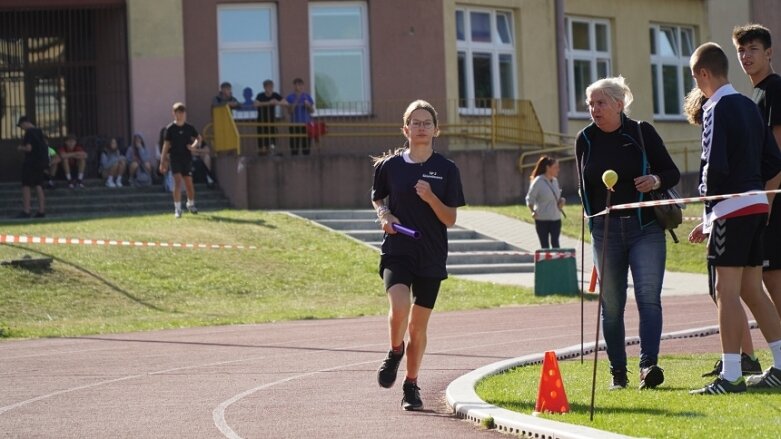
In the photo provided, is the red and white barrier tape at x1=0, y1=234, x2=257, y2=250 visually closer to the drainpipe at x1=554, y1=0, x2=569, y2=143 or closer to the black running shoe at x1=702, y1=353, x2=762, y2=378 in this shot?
the black running shoe at x1=702, y1=353, x2=762, y2=378

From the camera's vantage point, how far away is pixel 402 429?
8.63 meters

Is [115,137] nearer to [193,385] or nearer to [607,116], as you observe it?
[193,385]

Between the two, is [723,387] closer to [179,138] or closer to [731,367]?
[731,367]

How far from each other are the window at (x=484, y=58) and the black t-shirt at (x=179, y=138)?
34.3ft

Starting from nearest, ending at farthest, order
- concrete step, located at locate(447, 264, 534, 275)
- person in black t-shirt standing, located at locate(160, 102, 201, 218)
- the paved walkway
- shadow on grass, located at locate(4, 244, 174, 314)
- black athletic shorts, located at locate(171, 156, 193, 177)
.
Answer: the paved walkway, shadow on grass, located at locate(4, 244, 174, 314), concrete step, located at locate(447, 264, 534, 275), person in black t-shirt standing, located at locate(160, 102, 201, 218), black athletic shorts, located at locate(171, 156, 193, 177)

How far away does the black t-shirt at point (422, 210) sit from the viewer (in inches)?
377

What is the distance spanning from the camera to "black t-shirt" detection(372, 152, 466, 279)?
9.58m

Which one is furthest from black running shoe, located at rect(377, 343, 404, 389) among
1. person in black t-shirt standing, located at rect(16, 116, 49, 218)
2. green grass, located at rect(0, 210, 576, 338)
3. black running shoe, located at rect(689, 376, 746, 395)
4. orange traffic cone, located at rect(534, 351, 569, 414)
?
person in black t-shirt standing, located at rect(16, 116, 49, 218)

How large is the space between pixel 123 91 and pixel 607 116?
22.7 m

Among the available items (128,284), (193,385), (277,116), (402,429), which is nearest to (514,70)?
(277,116)

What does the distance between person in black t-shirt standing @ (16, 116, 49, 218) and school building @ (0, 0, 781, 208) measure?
416 cm

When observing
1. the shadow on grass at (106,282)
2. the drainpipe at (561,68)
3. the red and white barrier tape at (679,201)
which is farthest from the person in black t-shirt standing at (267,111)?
the red and white barrier tape at (679,201)

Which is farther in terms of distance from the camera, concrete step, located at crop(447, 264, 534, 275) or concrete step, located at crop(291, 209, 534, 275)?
concrete step, located at crop(291, 209, 534, 275)

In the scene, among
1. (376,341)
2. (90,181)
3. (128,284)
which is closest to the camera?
(376,341)
